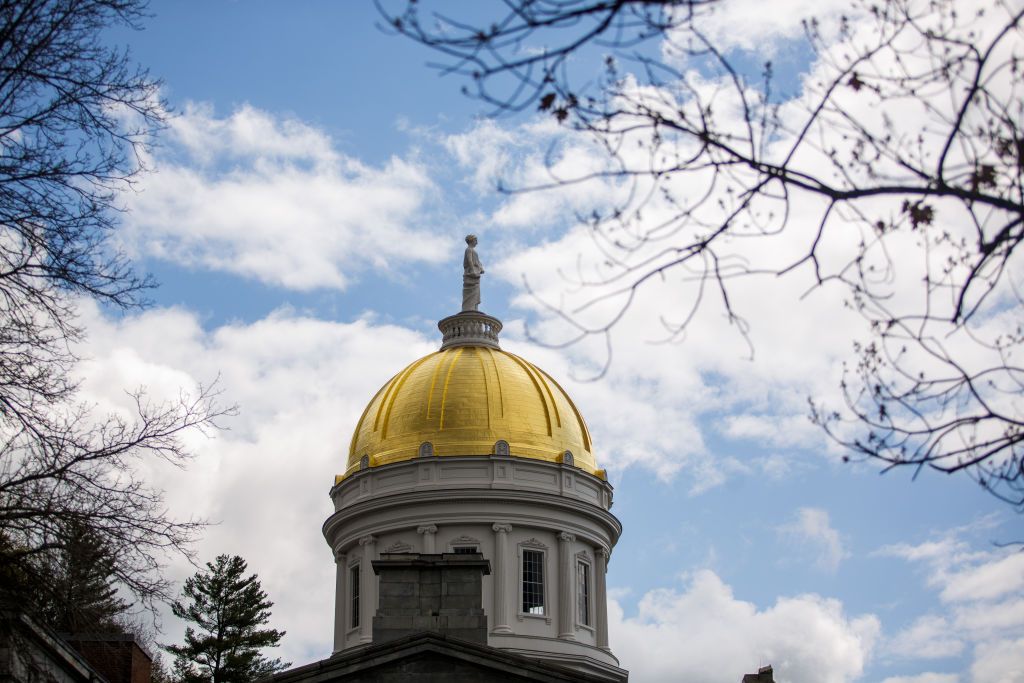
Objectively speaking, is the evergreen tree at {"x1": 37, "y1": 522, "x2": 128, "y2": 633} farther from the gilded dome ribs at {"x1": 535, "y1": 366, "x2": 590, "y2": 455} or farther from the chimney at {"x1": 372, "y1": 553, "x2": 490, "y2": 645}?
the gilded dome ribs at {"x1": 535, "y1": 366, "x2": 590, "y2": 455}

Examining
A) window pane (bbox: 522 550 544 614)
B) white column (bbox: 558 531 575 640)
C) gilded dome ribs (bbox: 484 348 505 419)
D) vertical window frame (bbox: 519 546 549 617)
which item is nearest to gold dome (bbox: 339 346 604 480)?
gilded dome ribs (bbox: 484 348 505 419)

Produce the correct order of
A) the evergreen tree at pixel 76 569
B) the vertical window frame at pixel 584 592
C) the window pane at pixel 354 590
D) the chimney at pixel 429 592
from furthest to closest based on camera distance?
the window pane at pixel 354 590 → the vertical window frame at pixel 584 592 → the chimney at pixel 429 592 → the evergreen tree at pixel 76 569

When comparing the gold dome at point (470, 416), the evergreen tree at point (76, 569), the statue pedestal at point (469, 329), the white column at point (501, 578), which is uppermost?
the statue pedestal at point (469, 329)

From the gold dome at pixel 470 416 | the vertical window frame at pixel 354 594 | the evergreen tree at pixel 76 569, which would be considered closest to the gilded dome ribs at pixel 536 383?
the gold dome at pixel 470 416

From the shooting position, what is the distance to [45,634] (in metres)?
24.4

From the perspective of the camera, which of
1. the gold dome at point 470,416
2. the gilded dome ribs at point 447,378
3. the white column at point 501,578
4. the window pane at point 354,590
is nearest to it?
the white column at point 501,578

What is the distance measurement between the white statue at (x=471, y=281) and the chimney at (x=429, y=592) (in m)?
27.3

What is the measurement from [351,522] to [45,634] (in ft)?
92.0

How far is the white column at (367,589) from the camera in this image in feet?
164

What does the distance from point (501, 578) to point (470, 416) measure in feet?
20.3

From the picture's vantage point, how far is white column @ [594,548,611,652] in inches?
2027

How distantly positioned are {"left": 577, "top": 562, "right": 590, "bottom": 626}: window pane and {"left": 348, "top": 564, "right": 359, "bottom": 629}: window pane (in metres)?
8.12

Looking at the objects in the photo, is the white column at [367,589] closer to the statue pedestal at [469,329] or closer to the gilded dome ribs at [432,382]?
the gilded dome ribs at [432,382]

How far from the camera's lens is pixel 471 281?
5838 centimetres
